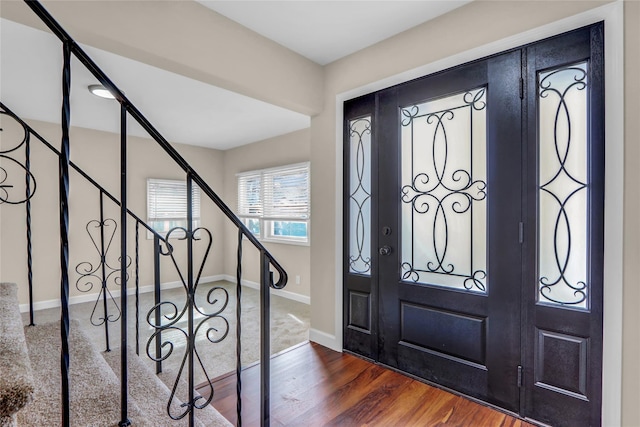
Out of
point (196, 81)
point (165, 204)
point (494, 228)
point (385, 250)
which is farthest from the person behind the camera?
point (165, 204)

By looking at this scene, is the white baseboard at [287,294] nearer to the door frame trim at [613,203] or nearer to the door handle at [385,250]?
the door handle at [385,250]

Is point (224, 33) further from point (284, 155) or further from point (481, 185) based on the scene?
point (284, 155)

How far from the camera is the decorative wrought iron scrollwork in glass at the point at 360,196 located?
8.46 ft

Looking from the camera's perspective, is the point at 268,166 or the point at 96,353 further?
the point at 268,166

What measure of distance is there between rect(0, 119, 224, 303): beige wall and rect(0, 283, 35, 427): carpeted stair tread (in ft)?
12.6

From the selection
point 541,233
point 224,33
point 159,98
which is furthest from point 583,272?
point 159,98

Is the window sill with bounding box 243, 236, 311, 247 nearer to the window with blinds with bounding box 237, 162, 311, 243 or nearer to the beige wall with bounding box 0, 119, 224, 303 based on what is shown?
the window with blinds with bounding box 237, 162, 311, 243

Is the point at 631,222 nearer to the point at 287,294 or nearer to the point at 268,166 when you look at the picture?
the point at 287,294

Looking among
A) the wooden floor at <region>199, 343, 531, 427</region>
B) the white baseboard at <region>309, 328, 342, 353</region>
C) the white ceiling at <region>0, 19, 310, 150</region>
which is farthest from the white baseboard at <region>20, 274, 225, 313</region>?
Answer: the wooden floor at <region>199, 343, 531, 427</region>

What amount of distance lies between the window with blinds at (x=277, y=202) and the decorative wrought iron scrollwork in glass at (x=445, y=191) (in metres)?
2.28

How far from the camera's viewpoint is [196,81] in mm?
2963

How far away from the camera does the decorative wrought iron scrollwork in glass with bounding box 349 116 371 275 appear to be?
258 centimetres

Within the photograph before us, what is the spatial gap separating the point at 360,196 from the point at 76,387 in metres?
2.07

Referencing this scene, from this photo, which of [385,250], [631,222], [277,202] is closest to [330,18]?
[385,250]
